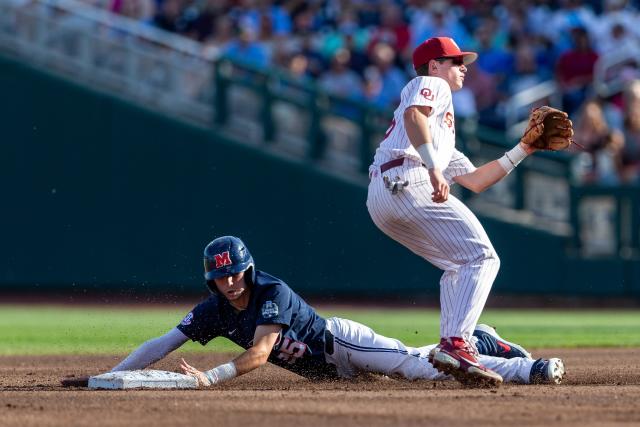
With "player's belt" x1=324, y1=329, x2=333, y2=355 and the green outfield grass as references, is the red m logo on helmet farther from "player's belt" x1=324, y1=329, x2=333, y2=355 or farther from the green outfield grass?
the green outfield grass

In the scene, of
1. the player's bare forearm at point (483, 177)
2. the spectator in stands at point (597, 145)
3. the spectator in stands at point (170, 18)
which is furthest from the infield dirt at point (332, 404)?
the spectator in stands at point (170, 18)

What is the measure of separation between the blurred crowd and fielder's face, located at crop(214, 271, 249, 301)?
29.4 feet

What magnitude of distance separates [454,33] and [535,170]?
7.38ft

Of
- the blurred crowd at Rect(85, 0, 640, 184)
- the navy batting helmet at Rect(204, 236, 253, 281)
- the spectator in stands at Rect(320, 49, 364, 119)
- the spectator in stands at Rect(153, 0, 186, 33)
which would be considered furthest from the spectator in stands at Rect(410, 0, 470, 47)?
the navy batting helmet at Rect(204, 236, 253, 281)

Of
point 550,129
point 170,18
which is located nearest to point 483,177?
point 550,129

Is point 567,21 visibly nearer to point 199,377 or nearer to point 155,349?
point 155,349

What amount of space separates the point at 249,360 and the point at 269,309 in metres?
0.29

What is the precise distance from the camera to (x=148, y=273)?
51.5ft

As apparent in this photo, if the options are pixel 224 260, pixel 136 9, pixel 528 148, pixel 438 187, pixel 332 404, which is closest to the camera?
pixel 332 404

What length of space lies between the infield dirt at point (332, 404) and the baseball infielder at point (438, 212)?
10.8 inches

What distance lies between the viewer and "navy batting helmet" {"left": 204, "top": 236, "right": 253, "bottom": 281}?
6.21 meters

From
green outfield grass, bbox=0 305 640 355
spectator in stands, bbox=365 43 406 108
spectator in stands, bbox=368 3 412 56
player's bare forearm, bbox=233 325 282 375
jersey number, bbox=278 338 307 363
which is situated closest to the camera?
player's bare forearm, bbox=233 325 282 375

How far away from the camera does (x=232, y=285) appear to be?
6.26 m

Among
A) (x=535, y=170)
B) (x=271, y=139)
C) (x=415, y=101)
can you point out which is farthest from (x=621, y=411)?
(x=271, y=139)
